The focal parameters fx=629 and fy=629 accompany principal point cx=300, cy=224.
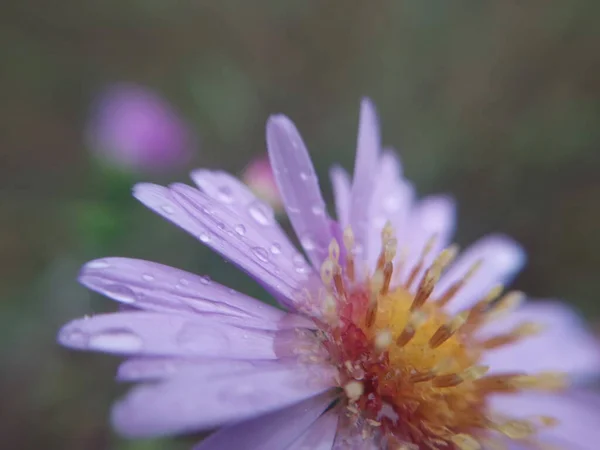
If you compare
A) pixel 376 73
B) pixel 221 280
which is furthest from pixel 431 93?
pixel 221 280

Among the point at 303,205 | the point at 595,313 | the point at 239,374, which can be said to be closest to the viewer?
the point at 239,374

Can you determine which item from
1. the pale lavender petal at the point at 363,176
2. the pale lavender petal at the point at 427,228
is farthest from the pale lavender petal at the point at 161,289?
the pale lavender petal at the point at 427,228

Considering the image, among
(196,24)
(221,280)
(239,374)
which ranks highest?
(196,24)

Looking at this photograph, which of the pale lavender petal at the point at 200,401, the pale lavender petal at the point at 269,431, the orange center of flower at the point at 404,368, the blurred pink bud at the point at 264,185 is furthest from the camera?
the blurred pink bud at the point at 264,185

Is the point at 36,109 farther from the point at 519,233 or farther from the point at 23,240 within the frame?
the point at 519,233

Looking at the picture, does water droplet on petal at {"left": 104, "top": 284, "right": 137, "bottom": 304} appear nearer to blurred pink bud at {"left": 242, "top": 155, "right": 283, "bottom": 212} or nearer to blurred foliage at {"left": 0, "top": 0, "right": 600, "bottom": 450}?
blurred pink bud at {"left": 242, "top": 155, "right": 283, "bottom": 212}

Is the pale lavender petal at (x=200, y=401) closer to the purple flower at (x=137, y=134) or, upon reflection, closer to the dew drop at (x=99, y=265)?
the dew drop at (x=99, y=265)

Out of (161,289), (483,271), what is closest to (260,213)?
(161,289)

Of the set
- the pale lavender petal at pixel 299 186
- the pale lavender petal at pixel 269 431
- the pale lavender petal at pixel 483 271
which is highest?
the pale lavender petal at pixel 483 271
